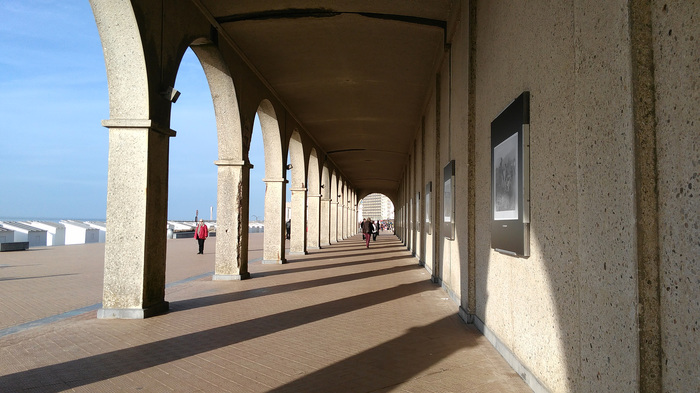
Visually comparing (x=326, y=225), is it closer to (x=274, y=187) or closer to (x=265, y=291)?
(x=274, y=187)

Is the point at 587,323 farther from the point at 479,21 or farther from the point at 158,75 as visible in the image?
the point at 158,75

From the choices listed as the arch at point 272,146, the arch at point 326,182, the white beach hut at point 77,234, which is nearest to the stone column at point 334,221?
the arch at point 326,182

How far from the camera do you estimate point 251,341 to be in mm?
5836

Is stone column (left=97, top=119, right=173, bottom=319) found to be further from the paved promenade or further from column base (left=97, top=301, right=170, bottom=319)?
the paved promenade

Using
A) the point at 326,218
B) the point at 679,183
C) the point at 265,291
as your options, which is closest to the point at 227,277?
the point at 265,291

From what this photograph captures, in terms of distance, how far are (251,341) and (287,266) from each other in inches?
368

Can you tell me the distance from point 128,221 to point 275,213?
841cm

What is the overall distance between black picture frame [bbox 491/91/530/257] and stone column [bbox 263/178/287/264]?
10.7 metres

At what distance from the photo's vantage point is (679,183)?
6.53ft

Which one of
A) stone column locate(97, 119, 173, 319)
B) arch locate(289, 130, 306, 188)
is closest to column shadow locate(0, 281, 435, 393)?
stone column locate(97, 119, 173, 319)

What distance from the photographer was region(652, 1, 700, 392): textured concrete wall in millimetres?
1880

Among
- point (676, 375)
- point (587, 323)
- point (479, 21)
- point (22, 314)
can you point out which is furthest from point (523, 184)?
point (22, 314)

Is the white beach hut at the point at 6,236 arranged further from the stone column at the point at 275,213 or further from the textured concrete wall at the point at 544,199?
the textured concrete wall at the point at 544,199

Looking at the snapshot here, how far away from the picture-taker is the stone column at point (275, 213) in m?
15.5
